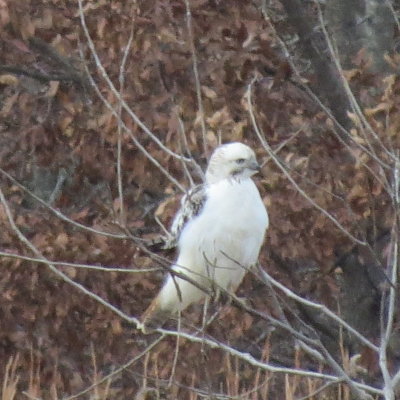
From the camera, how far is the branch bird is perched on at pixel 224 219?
18.3 feet

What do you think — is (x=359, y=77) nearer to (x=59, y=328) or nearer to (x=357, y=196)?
(x=357, y=196)

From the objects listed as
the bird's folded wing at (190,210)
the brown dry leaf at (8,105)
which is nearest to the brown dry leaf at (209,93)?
the brown dry leaf at (8,105)

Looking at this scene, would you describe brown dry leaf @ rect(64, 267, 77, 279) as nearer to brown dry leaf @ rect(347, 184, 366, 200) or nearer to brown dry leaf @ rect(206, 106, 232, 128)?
brown dry leaf @ rect(206, 106, 232, 128)

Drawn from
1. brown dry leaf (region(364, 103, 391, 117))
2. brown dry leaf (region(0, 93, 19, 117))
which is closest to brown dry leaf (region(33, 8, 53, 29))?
brown dry leaf (region(0, 93, 19, 117))

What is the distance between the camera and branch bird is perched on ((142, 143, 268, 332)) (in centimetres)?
557

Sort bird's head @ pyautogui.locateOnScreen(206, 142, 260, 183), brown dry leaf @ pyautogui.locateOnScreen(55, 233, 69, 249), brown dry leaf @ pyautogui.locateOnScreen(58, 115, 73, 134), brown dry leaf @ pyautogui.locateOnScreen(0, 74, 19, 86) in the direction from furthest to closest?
brown dry leaf @ pyautogui.locateOnScreen(58, 115, 73, 134) → brown dry leaf @ pyautogui.locateOnScreen(0, 74, 19, 86) → brown dry leaf @ pyautogui.locateOnScreen(55, 233, 69, 249) → bird's head @ pyautogui.locateOnScreen(206, 142, 260, 183)

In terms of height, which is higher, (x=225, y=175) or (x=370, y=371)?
(x=225, y=175)

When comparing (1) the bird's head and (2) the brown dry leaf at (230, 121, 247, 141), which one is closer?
(1) the bird's head

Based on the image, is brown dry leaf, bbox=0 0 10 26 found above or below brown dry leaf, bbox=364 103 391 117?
above

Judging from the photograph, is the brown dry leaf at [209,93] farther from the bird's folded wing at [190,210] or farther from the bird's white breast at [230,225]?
the bird's white breast at [230,225]

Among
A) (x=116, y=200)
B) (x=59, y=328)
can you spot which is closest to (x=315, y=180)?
(x=116, y=200)

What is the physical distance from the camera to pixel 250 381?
27.1ft

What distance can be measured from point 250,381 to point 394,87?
1.88m

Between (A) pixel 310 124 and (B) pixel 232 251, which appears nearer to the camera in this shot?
(B) pixel 232 251
